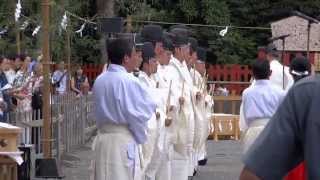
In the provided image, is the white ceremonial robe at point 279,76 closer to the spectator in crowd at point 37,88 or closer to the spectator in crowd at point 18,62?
the spectator in crowd at point 37,88

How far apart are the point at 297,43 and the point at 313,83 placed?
1333 cm

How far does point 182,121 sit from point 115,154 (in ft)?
14.1

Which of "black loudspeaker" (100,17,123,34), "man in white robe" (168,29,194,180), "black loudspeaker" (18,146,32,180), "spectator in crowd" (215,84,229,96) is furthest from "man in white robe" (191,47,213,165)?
"spectator in crowd" (215,84,229,96)

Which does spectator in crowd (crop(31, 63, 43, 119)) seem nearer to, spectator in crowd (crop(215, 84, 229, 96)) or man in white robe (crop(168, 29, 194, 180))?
man in white robe (crop(168, 29, 194, 180))

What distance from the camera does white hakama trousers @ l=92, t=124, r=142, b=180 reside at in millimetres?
8180

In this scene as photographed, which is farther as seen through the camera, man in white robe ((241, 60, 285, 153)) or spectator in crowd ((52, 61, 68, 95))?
spectator in crowd ((52, 61, 68, 95))

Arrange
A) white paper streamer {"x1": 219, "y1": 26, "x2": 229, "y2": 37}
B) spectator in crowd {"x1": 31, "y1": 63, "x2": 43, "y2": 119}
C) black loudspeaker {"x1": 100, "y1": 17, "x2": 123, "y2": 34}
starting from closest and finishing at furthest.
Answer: black loudspeaker {"x1": 100, "y1": 17, "x2": 123, "y2": 34} → spectator in crowd {"x1": 31, "y1": 63, "x2": 43, "y2": 119} → white paper streamer {"x1": 219, "y1": 26, "x2": 229, "y2": 37}

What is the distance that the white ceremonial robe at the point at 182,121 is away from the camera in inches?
475

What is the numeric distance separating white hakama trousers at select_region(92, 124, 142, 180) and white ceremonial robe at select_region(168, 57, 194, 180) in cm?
339

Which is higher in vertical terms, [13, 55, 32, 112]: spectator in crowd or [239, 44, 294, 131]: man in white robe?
[239, 44, 294, 131]: man in white robe

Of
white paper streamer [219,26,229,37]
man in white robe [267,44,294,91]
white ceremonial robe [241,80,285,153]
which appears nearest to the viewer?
white ceremonial robe [241,80,285,153]

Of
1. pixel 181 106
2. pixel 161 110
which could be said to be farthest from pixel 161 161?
pixel 181 106

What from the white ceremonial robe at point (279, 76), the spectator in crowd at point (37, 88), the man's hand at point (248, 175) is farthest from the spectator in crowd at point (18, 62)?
the man's hand at point (248, 175)

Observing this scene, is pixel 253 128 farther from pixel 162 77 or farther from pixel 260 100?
pixel 162 77
